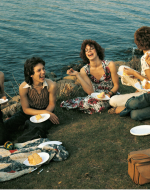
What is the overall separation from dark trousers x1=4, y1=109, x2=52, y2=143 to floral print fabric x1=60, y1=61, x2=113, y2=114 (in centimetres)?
91

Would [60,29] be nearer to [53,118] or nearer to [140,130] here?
[53,118]

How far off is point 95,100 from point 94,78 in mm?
552

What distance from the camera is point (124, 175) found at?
3.10 meters

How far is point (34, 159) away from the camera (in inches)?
133

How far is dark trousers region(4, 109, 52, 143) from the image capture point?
4184 millimetres

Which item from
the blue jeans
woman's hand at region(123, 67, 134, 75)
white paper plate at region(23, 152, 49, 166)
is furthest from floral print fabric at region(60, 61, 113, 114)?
white paper plate at region(23, 152, 49, 166)

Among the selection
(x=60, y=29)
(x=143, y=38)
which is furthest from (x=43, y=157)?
(x=60, y=29)

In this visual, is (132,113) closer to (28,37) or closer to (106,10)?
(28,37)

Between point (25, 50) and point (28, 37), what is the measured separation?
2.18 meters

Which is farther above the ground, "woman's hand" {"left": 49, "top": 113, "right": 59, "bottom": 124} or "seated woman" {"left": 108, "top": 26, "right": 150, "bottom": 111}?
"seated woman" {"left": 108, "top": 26, "right": 150, "bottom": 111}

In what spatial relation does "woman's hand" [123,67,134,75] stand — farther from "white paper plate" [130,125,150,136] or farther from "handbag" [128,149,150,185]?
"handbag" [128,149,150,185]

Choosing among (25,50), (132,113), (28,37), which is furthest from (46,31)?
(132,113)

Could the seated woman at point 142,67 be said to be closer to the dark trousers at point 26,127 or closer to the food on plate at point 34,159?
the dark trousers at point 26,127

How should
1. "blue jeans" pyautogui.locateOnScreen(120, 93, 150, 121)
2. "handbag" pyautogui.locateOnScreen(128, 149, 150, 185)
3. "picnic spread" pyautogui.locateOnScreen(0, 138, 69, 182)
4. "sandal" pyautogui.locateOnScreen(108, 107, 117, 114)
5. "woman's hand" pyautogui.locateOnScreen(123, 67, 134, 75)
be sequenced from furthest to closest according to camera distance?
"sandal" pyautogui.locateOnScreen(108, 107, 117, 114), "woman's hand" pyautogui.locateOnScreen(123, 67, 134, 75), "blue jeans" pyautogui.locateOnScreen(120, 93, 150, 121), "picnic spread" pyautogui.locateOnScreen(0, 138, 69, 182), "handbag" pyautogui.locateOnScreen(128, 149, 150, 185)
